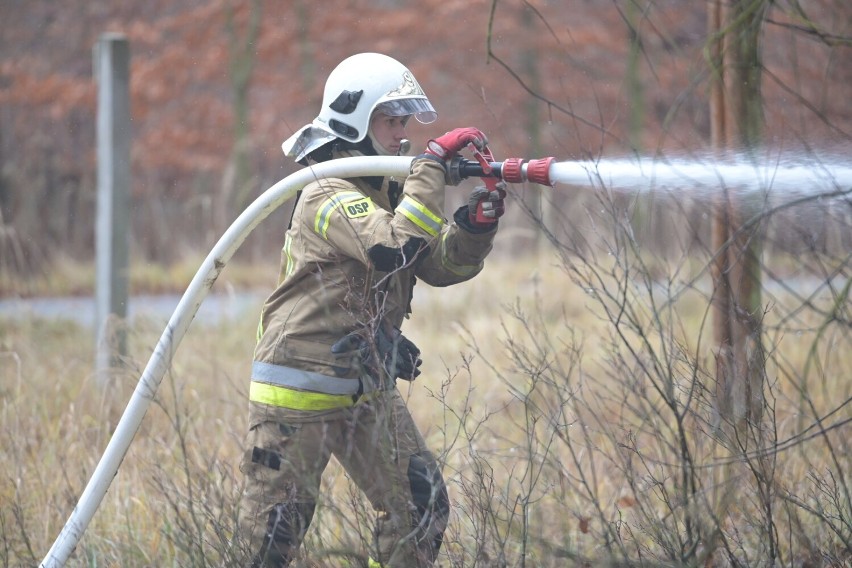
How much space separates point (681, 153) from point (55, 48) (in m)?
12.7

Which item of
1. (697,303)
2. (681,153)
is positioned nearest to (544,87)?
(697,303)

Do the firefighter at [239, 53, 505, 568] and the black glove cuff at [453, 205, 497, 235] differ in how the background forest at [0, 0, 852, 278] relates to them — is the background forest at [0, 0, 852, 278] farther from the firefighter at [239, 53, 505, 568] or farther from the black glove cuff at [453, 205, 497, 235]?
the black glove cuff at [453, 205, 497, 235]

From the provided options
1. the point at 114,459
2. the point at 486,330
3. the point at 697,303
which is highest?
the point at 697,303

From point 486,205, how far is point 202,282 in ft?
3.15

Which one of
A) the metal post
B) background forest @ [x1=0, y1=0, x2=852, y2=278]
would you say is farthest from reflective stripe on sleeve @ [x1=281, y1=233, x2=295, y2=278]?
background forest @ [x1=0, y1=0, x2=852, y2=278]

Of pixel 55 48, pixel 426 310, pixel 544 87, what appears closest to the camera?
pixel 426 310

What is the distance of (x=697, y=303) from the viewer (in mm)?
8781

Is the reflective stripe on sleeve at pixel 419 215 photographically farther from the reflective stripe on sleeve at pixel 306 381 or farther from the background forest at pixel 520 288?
the reflective stripe on sleeve at pixel 306 381

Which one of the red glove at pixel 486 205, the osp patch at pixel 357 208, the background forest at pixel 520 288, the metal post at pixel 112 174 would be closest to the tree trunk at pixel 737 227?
the background forest at pixel 520 288

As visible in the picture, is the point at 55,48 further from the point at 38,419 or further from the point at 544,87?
the point at 38,419

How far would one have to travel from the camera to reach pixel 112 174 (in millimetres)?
5848

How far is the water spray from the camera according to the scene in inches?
104

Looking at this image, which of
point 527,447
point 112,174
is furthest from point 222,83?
point 527,447

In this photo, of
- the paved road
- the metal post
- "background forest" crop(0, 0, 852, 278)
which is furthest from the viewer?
"background forest" crop(0, 0, 852, 278)
